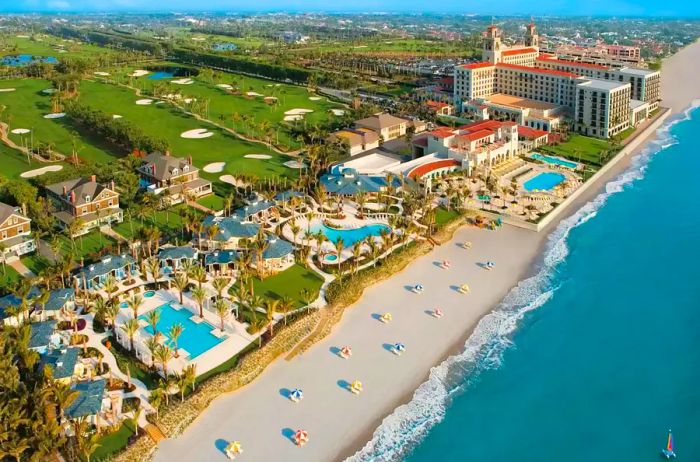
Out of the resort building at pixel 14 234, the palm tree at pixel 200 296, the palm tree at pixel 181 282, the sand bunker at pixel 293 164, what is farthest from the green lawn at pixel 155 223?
the sand bunker at pixel 293 164

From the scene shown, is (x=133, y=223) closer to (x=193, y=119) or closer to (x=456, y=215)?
(x=456, y=215)

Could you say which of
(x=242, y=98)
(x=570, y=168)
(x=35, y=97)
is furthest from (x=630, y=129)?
(x=35, y=97)

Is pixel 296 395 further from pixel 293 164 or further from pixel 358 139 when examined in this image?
pixel 358 139

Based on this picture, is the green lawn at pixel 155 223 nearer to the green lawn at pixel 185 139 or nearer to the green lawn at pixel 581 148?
the green lawn at pixel 185 139

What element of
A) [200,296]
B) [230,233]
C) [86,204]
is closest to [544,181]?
[230,233]

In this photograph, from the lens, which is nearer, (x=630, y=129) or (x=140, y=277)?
(x=140, y=277)

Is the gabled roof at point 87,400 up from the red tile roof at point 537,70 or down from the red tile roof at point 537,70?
down

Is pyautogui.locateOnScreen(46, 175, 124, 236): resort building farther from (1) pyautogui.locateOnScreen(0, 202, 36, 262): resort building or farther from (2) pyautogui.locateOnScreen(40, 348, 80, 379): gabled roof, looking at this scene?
(2) pyautogui.locateOnScreen(40, 348, 80, 379): gabled roof
